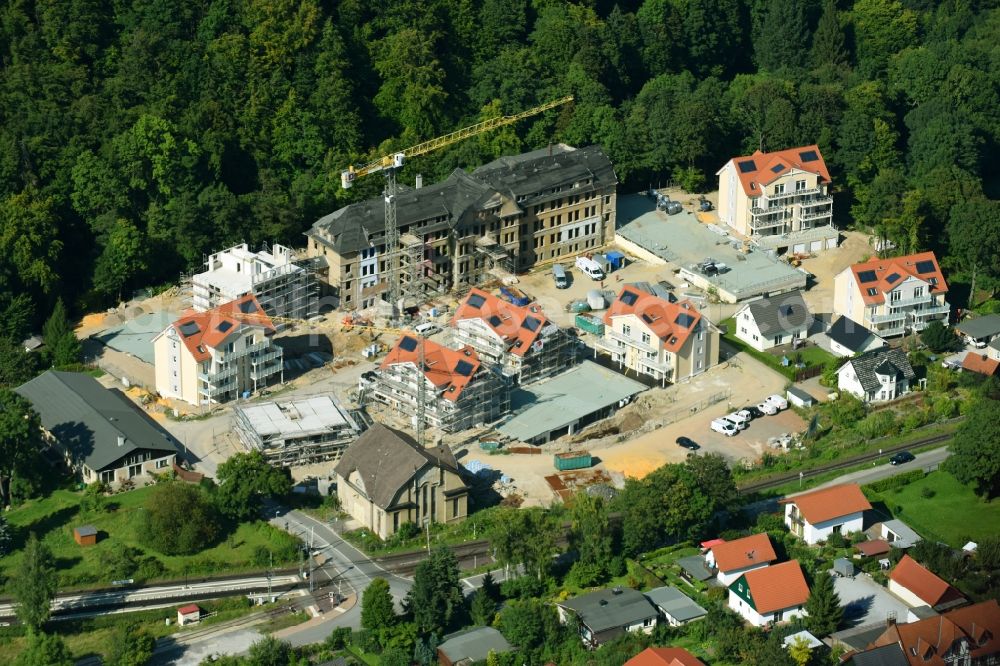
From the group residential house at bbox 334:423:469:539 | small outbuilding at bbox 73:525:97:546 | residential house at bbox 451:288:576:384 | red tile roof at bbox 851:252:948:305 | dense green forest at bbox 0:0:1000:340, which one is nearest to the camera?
small outbuilding at bbox 73:525:97:546

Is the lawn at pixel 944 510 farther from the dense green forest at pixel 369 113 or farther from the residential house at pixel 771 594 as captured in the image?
the dense green forest at pixel 369 113

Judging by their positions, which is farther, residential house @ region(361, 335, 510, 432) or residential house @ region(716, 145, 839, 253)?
residential house @ region(716, 145, 839, 253)

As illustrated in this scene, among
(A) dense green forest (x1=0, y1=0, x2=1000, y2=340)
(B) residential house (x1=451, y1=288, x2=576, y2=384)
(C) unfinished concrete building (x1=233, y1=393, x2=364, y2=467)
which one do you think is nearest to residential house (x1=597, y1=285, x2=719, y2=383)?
(B) residential house (x1=451, y1=288, x2=576, y2=384)

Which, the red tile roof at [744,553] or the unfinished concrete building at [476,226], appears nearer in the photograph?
the red tile roof at [744,553]

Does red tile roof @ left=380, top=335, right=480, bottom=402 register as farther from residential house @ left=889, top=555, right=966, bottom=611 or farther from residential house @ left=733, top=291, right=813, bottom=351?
residential house @ left=889, top=555, right=966, bottom=611

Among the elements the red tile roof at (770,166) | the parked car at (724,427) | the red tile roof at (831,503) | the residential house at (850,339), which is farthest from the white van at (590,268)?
the red tile roof at (831,503)

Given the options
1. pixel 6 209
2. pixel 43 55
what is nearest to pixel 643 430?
pixel 6 209
